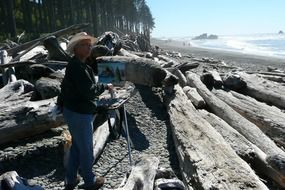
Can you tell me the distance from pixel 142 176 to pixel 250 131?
3047mm

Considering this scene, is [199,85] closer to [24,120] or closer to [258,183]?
[24,120]

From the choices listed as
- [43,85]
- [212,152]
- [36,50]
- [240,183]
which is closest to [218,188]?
[240,183]

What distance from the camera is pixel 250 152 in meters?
6.07

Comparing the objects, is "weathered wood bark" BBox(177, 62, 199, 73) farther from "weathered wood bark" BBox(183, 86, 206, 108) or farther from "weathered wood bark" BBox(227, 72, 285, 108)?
"weathered wood bark" BBox(183, 86, 206, 108)

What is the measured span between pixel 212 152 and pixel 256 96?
5.88 meters

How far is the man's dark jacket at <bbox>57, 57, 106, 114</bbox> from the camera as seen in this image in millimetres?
5125

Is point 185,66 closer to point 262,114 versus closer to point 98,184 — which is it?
point 262,114

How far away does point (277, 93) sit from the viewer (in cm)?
1061

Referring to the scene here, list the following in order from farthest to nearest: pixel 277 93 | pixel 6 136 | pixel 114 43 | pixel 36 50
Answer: pixel 36 50 < pixel 114 43 < pixel 277 93 < pixel 6 136

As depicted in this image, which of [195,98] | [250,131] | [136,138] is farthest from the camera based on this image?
[195,98]

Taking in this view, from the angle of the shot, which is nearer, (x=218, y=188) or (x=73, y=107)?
(x=218, y=188)

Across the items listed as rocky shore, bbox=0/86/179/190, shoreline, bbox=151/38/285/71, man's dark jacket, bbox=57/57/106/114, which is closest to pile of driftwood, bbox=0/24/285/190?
rocky shore, bbox=0/86/179/190

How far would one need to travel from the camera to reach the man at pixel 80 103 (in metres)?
5.15

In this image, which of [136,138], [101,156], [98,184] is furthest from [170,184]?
[136,138]
